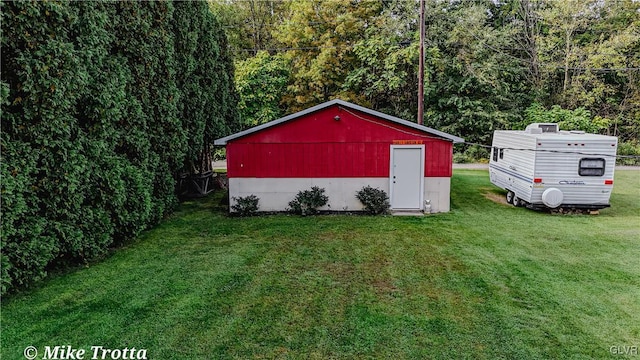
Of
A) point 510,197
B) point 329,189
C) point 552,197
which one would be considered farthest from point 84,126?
point 510,197

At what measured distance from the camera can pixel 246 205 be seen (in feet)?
36.6

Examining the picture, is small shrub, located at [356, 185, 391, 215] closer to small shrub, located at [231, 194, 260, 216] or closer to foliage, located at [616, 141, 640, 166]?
small shrub, located at [231, 194, 260, 216]

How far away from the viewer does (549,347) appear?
183 inches

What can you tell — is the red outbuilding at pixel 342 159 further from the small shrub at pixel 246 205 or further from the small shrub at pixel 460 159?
the small shrub at pixel 460 159

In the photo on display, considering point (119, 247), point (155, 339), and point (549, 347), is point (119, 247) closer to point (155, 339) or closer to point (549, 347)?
point (155, 339)

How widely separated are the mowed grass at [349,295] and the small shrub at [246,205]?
1.21 metres

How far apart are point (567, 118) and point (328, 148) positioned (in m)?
17.7

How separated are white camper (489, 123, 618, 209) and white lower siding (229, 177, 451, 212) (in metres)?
2.35

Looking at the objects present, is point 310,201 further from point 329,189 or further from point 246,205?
point 246,205

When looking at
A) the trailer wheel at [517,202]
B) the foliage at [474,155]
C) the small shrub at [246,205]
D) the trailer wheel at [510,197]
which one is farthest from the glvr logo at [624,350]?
the foliage at [474,155]

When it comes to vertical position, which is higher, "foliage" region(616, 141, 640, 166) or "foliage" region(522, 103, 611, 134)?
"foliage" region(522, 103, 611, 134)

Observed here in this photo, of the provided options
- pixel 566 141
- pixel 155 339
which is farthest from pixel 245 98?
pixel 155 339

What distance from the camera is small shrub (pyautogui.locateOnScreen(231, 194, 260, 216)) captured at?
36.6 feet

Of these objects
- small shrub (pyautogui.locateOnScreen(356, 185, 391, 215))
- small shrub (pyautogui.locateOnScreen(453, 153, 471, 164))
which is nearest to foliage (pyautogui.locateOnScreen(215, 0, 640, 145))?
small shrub (pyautogui.locateOnScreen(453, 153, 471, 164))
